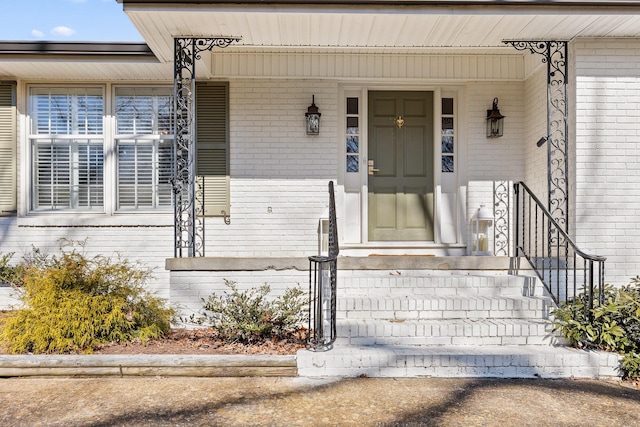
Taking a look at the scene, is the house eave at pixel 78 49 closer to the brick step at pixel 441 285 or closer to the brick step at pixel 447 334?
the brick step at pixel 441 285

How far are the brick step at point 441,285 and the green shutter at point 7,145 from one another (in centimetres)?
462

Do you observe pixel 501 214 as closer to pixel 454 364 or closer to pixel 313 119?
pixel 313 119

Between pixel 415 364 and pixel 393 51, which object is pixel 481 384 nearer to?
pixel 415 364

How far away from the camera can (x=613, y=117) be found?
17.6 feet

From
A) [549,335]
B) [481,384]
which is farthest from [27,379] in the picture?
[549,335]

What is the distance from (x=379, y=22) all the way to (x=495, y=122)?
2320 mm

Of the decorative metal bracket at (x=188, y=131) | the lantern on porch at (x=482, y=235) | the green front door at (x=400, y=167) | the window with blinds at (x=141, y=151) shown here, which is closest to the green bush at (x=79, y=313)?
the decorative metal bracket at (x=188, y=131)

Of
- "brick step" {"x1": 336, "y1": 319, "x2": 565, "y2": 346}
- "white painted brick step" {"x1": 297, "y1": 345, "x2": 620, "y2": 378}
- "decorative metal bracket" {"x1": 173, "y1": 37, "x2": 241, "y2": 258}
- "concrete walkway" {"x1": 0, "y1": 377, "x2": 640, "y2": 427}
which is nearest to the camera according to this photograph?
"concrete walkway" {"x1": 0, "y1": 377, "x2": 640, "y2": 427}

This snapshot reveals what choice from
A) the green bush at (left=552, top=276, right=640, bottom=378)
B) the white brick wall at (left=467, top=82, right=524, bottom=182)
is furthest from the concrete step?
the white brick wall at (left=467, top=82, right=524, bottom=182)

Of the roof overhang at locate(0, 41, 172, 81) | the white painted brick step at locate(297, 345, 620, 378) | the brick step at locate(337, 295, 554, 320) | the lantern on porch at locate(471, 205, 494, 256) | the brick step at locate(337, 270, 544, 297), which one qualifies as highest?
the roof overhang at locate(0, 41, 172, 81)

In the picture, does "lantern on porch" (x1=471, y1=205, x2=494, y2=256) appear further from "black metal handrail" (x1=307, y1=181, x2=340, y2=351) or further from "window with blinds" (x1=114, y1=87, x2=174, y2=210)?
"window with blinds" (x1=114, y1=87, x2=174, y2=210)

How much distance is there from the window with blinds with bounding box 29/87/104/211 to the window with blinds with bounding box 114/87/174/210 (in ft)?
0.88

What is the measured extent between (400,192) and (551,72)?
2270mm

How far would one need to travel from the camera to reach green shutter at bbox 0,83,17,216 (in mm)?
6520
